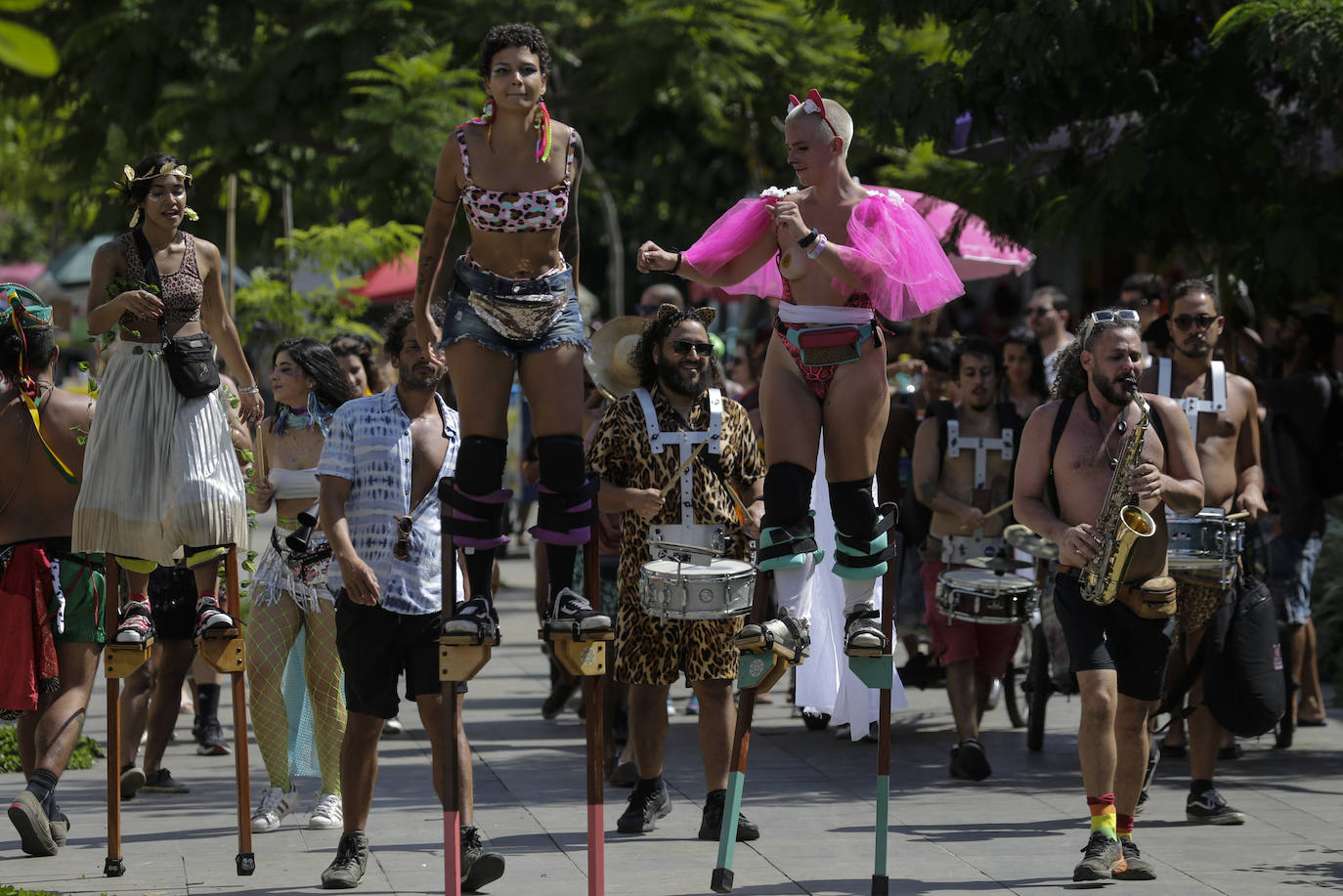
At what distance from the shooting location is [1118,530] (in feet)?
21.7

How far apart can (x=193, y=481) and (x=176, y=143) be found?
810 centimetres

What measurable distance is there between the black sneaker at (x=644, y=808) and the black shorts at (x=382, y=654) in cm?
133

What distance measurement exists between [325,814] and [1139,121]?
555 centimetres

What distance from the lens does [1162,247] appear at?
939cm

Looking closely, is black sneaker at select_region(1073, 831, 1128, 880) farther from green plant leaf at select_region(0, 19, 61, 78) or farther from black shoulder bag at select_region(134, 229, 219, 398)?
green plant leaf at select_region(0, 19, 61, 78)

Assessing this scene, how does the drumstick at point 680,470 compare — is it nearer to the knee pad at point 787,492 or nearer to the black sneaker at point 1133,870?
the knee pad at point 787,492

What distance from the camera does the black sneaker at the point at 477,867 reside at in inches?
257

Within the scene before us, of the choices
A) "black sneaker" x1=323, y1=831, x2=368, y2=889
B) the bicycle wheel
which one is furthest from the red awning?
"black sneaker" x1=323, y1=831, x2=368, y2=889

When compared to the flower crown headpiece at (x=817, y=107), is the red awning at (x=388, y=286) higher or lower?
higher

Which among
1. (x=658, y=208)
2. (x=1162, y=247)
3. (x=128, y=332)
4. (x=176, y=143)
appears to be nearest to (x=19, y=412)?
(x=128, y=332)

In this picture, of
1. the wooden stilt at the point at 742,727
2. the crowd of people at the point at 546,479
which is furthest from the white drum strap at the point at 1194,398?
the wooden stilt at the point at 742,727

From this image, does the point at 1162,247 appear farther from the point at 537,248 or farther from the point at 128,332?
the point at 128,332

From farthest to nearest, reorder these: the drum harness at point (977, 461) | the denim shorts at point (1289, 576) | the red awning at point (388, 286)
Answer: the red awning at point (388, 286) → the denim shorts at point (1289, 576) → the drum harness at point (977, 461)

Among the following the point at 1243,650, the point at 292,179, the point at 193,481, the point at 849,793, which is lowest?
the point at 849,793
